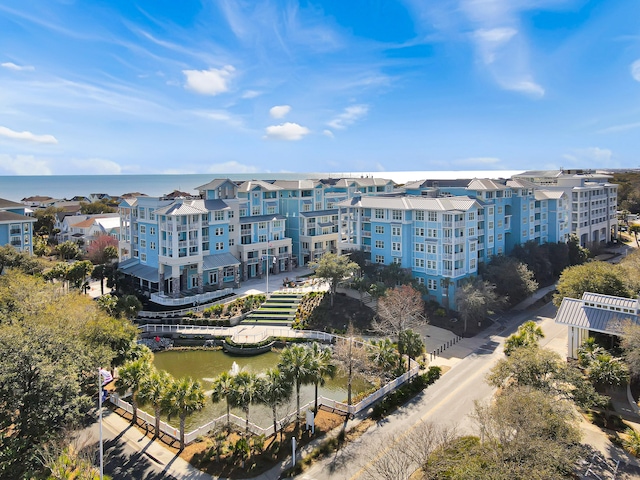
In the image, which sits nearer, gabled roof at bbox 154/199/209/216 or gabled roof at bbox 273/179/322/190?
gabled roof at bbox 154/199/209/216

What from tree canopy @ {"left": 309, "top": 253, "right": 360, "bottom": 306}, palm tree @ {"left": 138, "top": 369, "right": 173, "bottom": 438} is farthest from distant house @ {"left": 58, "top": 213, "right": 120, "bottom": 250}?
palm tree @ {"left": 138, "top": 369, "right": 173, "bottom": 438}

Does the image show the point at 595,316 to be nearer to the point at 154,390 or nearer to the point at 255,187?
the point at 154,390

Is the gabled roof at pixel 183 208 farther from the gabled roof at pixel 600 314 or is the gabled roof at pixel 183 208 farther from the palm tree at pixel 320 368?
the gabled roof at pixel 600 314

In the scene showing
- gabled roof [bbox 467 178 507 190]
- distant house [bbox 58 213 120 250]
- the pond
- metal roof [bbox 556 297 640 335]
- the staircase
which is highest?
gabled roof [bbox 467 178 507 190]

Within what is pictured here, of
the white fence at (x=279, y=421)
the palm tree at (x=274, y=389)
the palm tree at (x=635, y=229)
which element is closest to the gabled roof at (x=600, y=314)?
the white fence at (x=279, y=421)

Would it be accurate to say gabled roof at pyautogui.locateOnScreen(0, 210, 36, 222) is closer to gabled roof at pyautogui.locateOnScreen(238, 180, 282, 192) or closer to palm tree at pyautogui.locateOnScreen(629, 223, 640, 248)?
gabled roof at pyautogui.locateOnScreen(238, 180, 282, 192)

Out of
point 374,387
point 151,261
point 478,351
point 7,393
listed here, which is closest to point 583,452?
point 374,387
